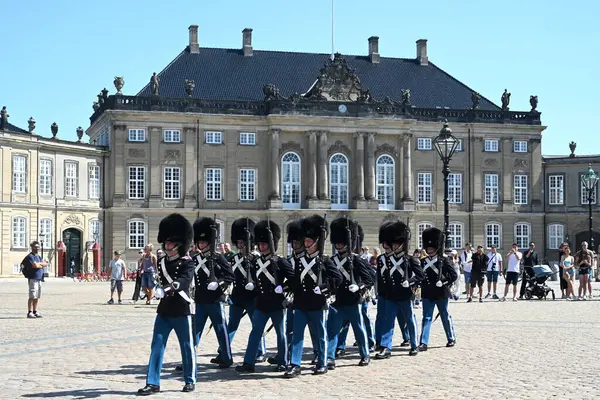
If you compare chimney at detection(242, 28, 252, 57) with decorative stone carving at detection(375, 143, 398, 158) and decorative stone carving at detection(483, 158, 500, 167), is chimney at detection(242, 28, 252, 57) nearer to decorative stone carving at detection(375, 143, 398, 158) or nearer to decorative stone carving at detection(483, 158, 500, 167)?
decorative stone carving at detection(375, 143, 398, 158)

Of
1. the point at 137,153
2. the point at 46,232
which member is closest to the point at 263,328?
the point at 46,232

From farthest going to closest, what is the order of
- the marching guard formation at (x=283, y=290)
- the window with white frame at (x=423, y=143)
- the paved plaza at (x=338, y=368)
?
the window with white frame at (x=423, y=143)
the marching guard formation at (x=283, y=290)
the paved plaza at (x=338, y=368)

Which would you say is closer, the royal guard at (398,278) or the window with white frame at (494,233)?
the royal guard at (398,278)

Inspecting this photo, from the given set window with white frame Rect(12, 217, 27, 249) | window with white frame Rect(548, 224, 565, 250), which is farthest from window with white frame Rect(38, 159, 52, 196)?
window with white frame Rect(548, 224, 565, 250)

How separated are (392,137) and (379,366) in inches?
1832

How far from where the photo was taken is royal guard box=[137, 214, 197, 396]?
11.5 m

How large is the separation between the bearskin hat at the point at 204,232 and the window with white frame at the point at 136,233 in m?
43.4

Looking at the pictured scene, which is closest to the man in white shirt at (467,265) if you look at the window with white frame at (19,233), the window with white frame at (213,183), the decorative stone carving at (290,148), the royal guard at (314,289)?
the royal guard at (314,289)

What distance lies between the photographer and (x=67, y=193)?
54906 millimetres

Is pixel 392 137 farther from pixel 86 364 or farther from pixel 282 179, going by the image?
pixel 86 364

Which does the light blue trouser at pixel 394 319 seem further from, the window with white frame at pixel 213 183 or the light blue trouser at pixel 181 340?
the window with white frame at pixel 213 183

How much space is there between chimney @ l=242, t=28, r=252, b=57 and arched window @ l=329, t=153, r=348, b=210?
29.5 ft

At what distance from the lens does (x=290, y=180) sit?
193 ft

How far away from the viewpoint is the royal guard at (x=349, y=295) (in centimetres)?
1396
